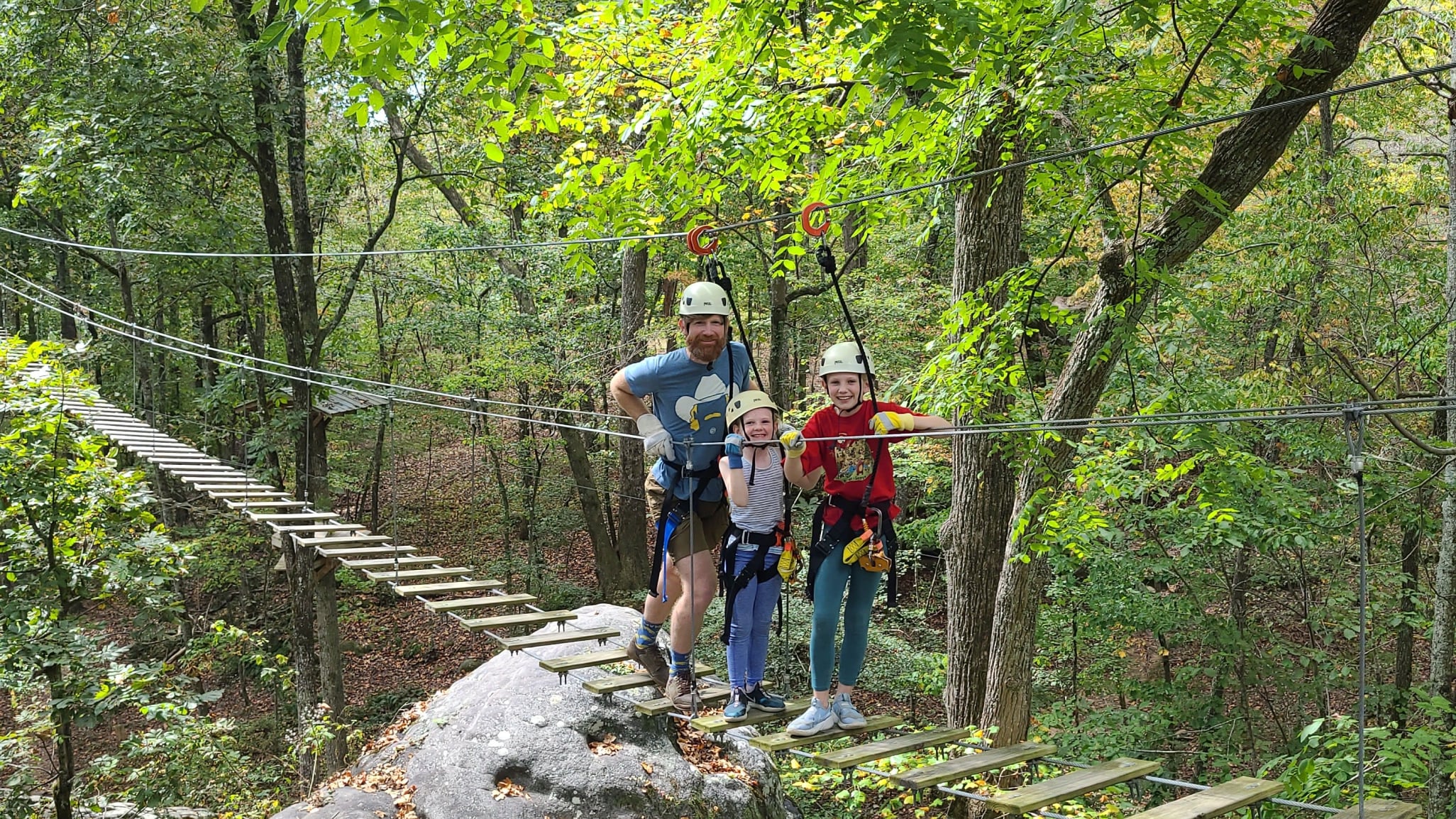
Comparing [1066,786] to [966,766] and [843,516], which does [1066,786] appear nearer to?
[966,766]

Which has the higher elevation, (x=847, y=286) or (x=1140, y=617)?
(x=847, y=286)

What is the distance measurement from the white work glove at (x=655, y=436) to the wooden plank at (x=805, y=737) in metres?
0.96

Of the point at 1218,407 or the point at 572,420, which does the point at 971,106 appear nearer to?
the point at 1218,407

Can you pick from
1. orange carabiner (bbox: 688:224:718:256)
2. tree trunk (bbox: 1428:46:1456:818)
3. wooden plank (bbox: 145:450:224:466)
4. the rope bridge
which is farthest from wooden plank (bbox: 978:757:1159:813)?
wooden plank (bbox: 145:450:224:466)

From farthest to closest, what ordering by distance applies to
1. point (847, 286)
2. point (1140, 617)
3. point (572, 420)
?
point (572, 420) < point (847, 286) < point (1140, 617)

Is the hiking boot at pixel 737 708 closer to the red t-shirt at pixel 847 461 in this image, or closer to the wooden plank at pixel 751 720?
the wooden plank at pixel 751 720

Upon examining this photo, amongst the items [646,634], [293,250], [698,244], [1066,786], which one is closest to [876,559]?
[1066,786]

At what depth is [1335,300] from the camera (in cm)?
689

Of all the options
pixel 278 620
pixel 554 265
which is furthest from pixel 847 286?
pixel 278 620

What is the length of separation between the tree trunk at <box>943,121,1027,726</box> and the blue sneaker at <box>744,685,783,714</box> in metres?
1.65

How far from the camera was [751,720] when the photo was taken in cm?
301

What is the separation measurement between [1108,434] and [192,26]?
8.42 m

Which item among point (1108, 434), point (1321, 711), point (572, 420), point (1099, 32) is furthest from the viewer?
point (572, 420)

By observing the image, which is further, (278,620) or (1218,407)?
(278,620)
